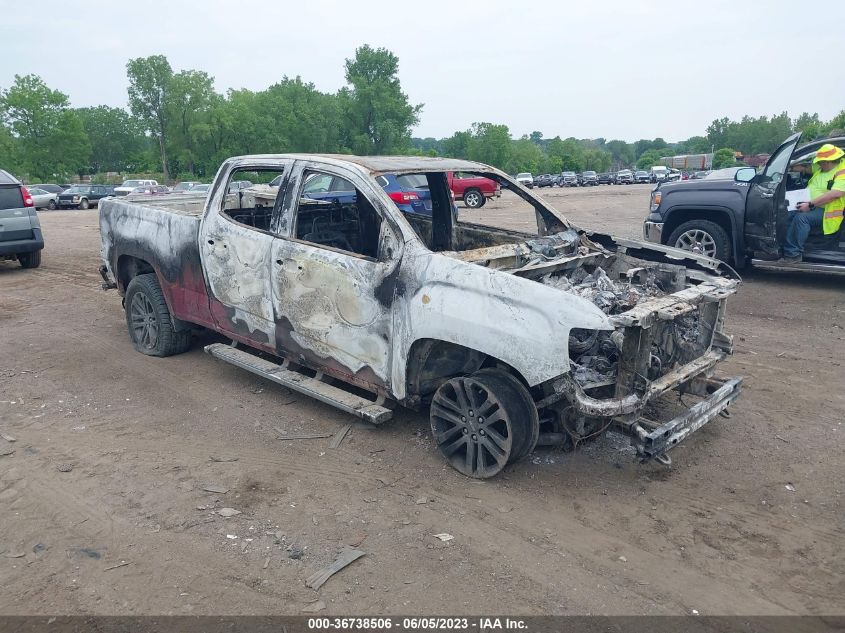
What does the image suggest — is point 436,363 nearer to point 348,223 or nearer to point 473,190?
point 348,223

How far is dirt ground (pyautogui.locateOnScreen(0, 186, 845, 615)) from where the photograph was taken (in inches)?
122

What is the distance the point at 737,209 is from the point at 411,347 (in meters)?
6.89

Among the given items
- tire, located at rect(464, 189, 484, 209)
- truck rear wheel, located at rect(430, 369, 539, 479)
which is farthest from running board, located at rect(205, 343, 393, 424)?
tire, located at rect(464, 189, 484, 209)

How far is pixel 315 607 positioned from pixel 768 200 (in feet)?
27.1

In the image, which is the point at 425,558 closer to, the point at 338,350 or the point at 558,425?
the point at 558,425

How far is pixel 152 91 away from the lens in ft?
212

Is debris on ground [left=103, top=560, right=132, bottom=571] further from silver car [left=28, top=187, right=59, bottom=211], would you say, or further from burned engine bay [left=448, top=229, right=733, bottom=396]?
silver car [left=28, top=187, right=59, bottom=211]

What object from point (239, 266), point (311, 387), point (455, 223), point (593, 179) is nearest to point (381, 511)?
point (311, 387)

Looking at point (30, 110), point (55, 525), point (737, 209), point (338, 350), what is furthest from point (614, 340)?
point (30, 110)

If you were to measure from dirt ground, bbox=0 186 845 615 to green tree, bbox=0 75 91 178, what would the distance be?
200 ft

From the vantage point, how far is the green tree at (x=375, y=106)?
59.8 metres

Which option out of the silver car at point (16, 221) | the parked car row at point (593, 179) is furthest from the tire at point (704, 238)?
the parked car row at point (593, 179)

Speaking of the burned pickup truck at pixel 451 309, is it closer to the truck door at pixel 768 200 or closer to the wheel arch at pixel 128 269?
the wheel arch at pixel 128 269

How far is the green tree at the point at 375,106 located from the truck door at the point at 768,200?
2062 inches
